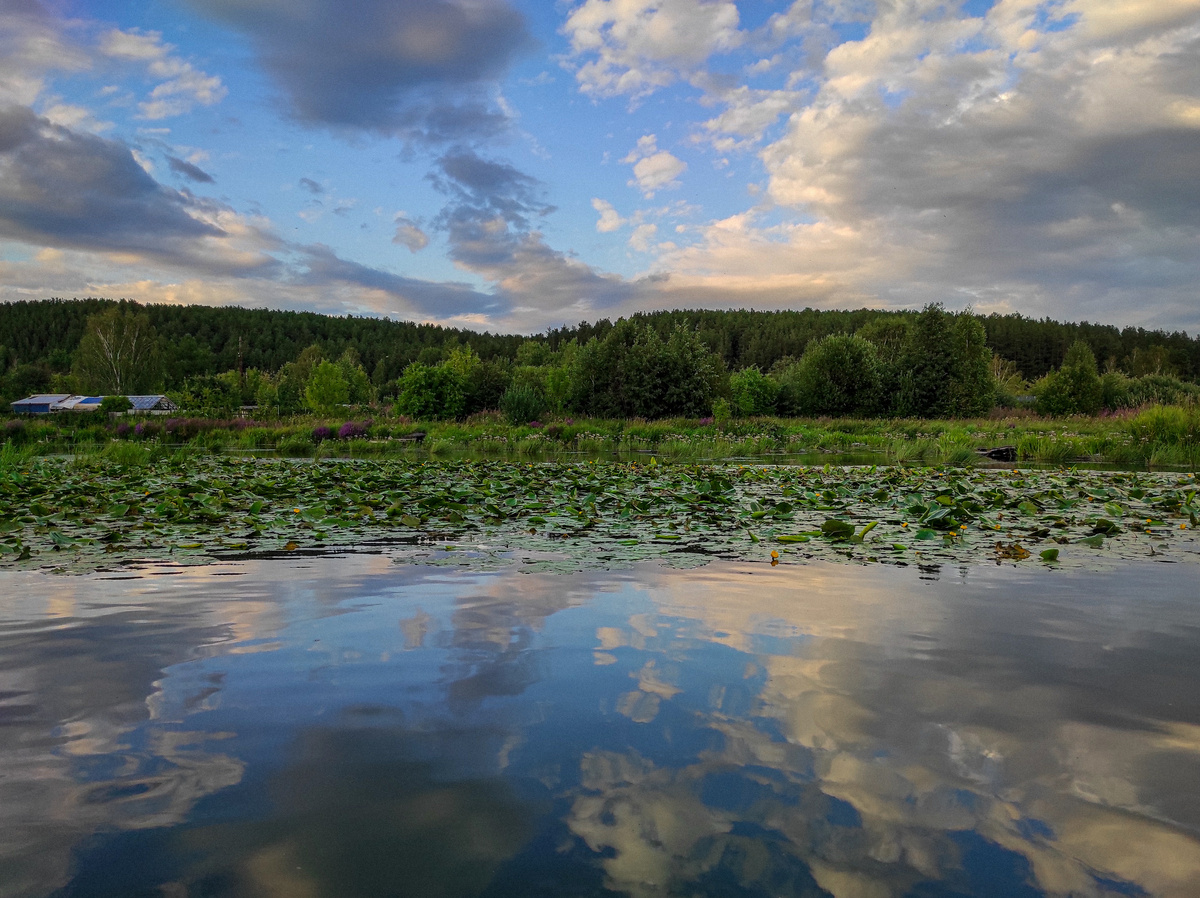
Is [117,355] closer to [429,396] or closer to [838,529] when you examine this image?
[429,396]

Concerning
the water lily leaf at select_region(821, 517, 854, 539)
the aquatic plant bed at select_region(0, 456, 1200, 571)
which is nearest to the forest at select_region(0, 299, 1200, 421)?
the aquatic plant bed at select_region(0, 456, 1200, 571)

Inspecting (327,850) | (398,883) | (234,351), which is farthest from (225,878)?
(234,351)

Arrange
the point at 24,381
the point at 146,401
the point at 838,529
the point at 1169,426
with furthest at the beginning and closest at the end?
the point at 24,381
the point at 146,401
the point at 1169,426
the point at 838,529

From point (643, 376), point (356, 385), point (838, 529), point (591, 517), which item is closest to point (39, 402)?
point (356, 385)

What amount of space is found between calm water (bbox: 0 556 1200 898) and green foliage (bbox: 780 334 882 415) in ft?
114

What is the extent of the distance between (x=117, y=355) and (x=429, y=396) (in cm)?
6855

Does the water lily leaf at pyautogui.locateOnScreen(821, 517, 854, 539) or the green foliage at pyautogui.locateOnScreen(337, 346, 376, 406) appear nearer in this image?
the water lily leaf at pyautogui.locateOnScreen(821, 517, 854, 539)

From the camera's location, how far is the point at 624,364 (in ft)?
115

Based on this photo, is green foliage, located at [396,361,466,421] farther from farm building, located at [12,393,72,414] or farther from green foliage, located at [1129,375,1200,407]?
farm building, located at [12,393,72,414]

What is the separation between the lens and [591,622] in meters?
3.39

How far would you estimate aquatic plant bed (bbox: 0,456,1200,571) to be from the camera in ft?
17.4

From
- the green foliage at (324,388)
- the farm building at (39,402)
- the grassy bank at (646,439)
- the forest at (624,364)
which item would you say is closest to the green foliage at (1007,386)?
the forest at (624,364)

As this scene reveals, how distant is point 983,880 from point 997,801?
383 millimetres

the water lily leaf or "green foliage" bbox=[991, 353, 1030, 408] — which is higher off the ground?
"green foliage" bbox=[991, 353, 1030, 408]
